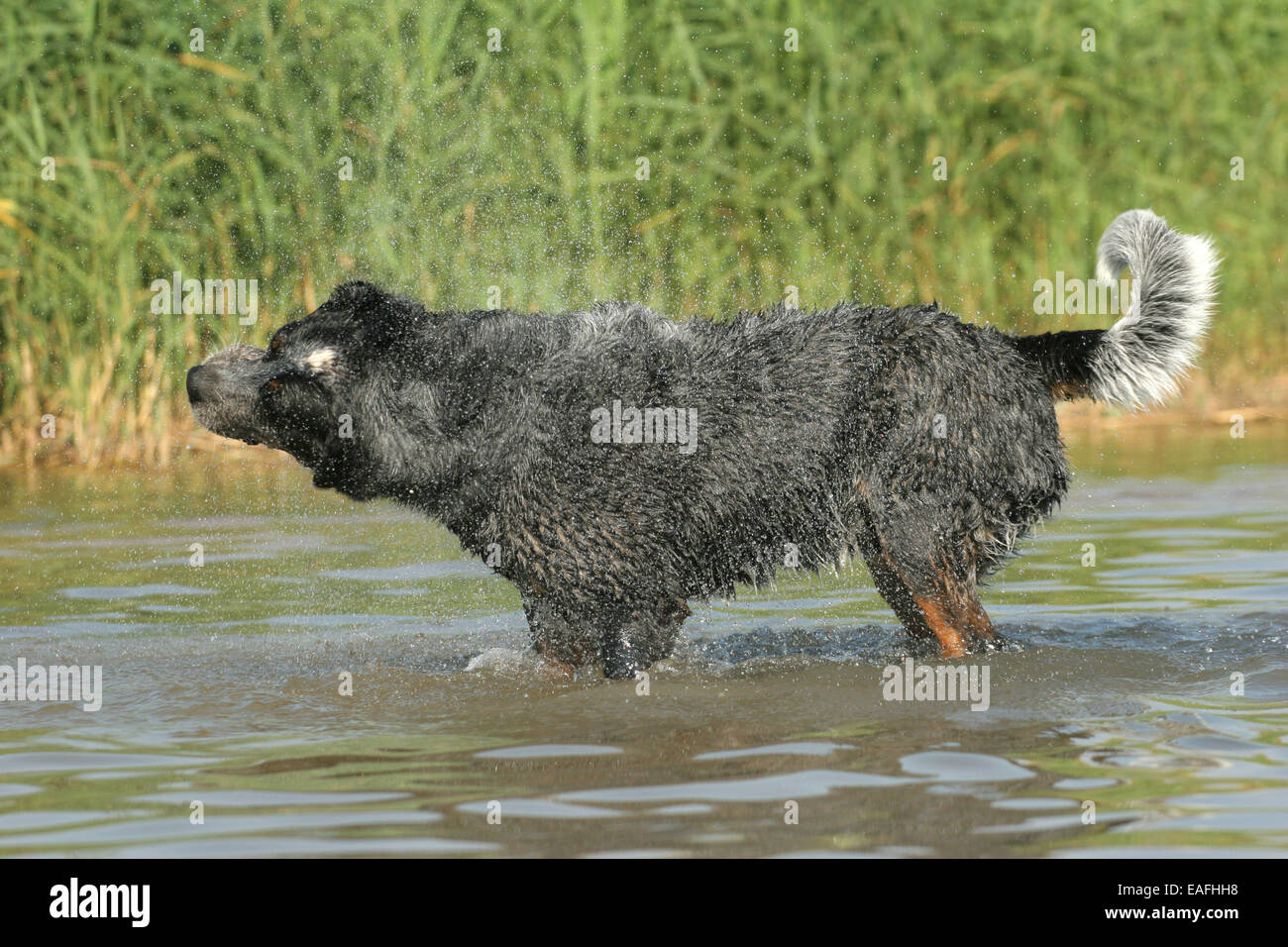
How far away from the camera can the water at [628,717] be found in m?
4.52

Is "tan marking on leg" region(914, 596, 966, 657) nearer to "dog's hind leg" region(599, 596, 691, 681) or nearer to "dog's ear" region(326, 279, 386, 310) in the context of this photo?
"dog's hind leg" region(599, 596, 691, 681)

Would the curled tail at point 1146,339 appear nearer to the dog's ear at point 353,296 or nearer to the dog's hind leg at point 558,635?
the dog's hind leg at point 558,635

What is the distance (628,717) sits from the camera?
5805 millimetres

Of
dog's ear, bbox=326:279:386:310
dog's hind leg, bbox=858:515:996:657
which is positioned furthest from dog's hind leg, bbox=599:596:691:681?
dog's ear, bbox=326:279:386:310

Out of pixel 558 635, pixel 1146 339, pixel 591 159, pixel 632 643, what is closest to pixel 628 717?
pixel 632 643

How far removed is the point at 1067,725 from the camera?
5.52 m

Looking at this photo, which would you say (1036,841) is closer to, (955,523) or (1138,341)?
(955,523)

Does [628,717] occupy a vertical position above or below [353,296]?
below

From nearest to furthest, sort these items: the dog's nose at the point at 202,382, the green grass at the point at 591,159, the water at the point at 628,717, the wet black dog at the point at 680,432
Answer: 1. the water at the point at 628,717
2. the dog's nose at the point at 202,382
3. the wet black dog at the point at 680,432
4. the green grass at the point at 591,159

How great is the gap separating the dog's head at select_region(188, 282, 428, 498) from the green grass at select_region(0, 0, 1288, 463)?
4892 mm

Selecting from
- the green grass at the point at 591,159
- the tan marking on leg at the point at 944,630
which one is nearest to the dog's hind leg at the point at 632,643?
the tan marking on leg at the point at 944,630

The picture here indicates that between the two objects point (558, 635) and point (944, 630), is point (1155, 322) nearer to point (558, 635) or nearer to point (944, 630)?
point (944, 630)

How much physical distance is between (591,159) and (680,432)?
5.77 meters

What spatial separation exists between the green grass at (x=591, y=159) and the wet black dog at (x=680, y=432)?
4.91 meters
